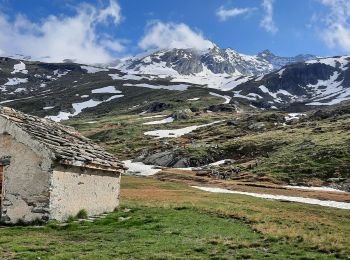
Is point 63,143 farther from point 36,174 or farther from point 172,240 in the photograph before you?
point 172,240

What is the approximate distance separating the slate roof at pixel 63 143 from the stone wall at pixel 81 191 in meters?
0.53

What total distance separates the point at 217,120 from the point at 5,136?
160 m

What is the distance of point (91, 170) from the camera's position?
→ 28.8 metres

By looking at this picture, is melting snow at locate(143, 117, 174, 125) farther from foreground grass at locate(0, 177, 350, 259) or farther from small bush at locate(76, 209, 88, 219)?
foreground grass at locate(0, 177, 350, 259)

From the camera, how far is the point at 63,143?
27797 millimetres

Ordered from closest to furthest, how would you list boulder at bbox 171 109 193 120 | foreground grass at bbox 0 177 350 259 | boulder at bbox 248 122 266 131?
1. foreground grass at bbox 0 177 350 259
2. boulder at bbox 248 122 266 131
3. boulder at bbox 171 109 193 120

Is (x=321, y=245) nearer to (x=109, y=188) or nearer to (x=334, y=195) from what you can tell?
(x=109, y=188)

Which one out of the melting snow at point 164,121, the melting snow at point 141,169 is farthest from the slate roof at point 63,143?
the melting snow at point 164,121

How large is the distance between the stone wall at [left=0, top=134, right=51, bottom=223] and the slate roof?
949 millimetres

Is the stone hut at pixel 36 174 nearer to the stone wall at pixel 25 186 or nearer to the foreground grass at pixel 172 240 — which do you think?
the stone wall at pixel 25 186

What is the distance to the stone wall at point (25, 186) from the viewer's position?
24.1 m

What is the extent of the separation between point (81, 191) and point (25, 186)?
3.84 meters

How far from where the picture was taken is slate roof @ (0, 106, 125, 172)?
25.3 metres

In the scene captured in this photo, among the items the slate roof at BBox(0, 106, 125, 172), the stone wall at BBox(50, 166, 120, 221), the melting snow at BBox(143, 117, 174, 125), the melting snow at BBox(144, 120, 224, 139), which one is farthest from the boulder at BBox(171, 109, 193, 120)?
the stone wall at BBox(50, 166, 120, 221)
